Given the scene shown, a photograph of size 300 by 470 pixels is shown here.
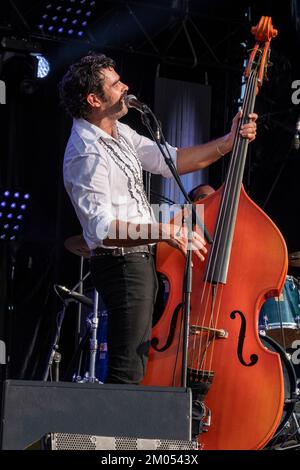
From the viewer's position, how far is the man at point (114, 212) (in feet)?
9.83

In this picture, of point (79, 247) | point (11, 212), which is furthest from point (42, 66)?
point (79, 247)


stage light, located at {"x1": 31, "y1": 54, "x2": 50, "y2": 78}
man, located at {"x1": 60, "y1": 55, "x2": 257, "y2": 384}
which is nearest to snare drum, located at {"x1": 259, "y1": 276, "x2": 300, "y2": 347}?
man, located at {"x1": 60, "y1": 55, "x2": 257, "y2": 384}

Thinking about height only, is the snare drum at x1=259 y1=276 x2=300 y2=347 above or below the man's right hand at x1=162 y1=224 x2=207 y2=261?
below

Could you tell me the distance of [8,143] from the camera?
624 centimetres

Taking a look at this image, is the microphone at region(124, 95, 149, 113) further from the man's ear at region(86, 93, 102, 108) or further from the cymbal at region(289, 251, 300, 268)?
the cymbal at region(289, 251, 300, 268)

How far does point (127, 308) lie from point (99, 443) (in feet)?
2.79

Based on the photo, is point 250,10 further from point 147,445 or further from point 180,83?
point 147,445

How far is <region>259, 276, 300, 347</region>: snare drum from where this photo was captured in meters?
5.05

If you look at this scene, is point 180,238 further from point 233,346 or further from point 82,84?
point 82,84

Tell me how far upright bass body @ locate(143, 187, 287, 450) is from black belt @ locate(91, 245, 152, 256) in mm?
278

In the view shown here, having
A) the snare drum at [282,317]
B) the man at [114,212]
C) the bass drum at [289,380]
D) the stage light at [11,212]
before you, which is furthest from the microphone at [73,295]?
the man at [114,212]

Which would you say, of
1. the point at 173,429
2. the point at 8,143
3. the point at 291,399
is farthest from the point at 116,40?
the point at 173,429
